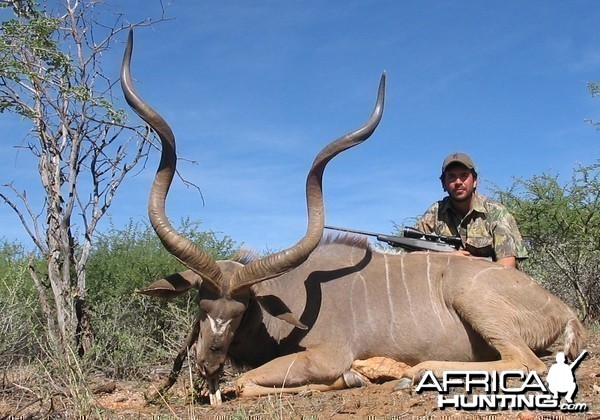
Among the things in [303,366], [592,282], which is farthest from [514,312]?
[592,282]

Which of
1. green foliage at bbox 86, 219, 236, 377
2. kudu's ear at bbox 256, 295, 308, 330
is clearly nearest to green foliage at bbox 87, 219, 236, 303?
green foliage at bbox 86, 219, 236, 377

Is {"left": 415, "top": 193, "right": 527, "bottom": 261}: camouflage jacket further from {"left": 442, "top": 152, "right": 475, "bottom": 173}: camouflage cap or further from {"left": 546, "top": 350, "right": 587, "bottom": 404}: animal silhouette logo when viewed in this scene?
{"left": 546, "top": 350, "right": 587, "bottom": 404}: animal silhouette logo

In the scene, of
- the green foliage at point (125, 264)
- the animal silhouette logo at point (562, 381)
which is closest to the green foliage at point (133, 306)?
the green foliage at point (125, 264)

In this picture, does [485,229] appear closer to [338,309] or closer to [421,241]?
[421,241]

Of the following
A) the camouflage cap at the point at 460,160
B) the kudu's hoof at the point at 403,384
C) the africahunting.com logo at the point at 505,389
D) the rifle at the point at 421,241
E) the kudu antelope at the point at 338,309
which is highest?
the camouflage cap at the point at 460,160

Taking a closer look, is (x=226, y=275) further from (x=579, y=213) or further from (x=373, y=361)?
(x=579, y=213)

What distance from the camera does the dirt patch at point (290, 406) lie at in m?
2.80

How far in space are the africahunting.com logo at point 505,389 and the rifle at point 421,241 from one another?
147 cm

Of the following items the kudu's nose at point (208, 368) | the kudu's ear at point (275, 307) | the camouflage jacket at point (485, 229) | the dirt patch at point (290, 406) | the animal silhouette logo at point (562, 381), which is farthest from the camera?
the camouflage jacket at point (485, 229)

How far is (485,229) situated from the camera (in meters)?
4.96

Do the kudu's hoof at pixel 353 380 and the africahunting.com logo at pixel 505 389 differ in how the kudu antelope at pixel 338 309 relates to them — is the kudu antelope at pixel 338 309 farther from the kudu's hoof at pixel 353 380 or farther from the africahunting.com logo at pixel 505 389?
the africahunting.com logo at pixel 505 389

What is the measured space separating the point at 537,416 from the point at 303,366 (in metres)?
1.39

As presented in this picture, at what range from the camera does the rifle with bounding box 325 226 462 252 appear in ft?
16.0

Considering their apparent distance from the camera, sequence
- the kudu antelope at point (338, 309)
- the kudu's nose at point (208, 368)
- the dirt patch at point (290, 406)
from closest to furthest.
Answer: the dirt patch at point (290, 406)
the kudu's nose at point (208, 368)
the kudu antelope at point (338, 309)
